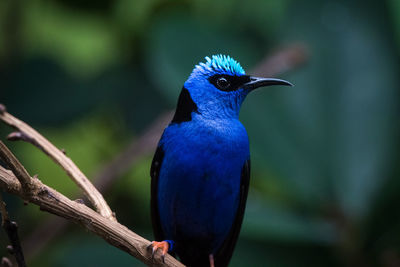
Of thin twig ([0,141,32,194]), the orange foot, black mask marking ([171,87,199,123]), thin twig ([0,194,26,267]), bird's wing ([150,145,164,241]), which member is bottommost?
thin twig ([0,194,26,267])

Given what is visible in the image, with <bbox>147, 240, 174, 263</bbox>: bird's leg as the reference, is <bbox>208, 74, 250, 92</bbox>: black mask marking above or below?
above

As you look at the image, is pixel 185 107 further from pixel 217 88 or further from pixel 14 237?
pixel 14 237

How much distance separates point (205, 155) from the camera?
9.39 feet

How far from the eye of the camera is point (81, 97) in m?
4.40

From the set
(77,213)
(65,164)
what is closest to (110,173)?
(65,164)

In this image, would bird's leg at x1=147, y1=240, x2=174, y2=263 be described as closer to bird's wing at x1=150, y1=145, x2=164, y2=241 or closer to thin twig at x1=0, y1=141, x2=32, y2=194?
bird's wing at x1=150, y1=145, x2=164, y2=241

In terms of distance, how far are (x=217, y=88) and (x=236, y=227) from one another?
0.71 meters

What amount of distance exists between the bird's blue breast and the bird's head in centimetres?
6

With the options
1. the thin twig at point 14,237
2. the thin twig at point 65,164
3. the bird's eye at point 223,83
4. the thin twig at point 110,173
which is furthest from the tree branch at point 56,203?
the thin twig at point 110,173

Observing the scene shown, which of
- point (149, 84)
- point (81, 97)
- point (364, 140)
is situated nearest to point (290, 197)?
point (364, 140)

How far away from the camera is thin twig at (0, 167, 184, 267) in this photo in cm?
197

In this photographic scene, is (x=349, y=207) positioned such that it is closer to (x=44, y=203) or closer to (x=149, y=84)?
(x=149, y=84)

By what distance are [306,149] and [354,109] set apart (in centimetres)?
42

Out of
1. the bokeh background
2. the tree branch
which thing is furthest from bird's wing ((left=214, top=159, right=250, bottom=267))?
the tree branch
